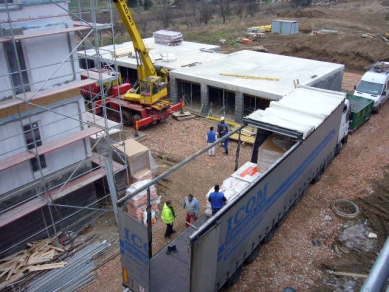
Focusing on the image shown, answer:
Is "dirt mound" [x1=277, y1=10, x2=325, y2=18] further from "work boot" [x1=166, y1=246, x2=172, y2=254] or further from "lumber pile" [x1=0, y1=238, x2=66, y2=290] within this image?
"lumber pile" [x1=0, y1=238, x2=66, y2=290]

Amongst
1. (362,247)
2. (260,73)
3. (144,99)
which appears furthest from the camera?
(260,73)

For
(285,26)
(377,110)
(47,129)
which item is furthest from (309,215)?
(285,26)

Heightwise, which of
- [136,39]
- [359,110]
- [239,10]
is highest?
[136,39]

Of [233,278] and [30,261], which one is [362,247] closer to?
[233,278]

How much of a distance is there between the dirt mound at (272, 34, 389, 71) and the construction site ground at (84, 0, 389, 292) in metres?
10.3

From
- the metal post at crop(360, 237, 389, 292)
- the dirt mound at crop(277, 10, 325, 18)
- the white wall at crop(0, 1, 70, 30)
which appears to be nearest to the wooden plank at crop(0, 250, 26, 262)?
the white wall at crop(0, 1, 70, 30)

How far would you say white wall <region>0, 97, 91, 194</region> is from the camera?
10.4 m

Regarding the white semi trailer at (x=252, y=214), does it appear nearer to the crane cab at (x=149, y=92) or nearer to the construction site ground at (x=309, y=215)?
the construction site ground at (x=309, y=215)

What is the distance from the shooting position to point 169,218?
1106 centimetres

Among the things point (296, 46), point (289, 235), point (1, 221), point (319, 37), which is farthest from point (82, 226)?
point (319, 37)

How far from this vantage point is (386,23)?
46656mm

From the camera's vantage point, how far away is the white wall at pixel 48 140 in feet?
34.2

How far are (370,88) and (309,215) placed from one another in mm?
12135

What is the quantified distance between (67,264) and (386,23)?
4952 cm
